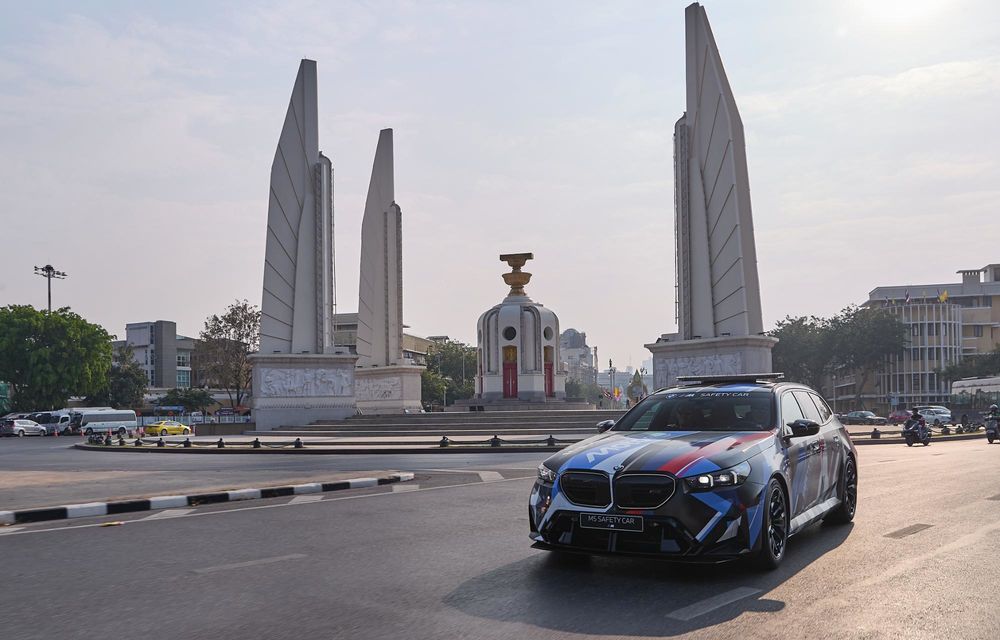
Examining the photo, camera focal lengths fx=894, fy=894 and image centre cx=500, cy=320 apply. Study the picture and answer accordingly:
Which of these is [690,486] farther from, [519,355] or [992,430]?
[519,355]

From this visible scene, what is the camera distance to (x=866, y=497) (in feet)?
37.7

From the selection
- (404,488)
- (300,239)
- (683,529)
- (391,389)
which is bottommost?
(404,488)

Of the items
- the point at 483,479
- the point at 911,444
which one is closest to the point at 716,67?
the point at 911,444

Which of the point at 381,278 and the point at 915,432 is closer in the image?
the point at 915,432

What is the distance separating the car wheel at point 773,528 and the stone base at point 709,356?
107 ft

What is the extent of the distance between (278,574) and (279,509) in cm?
474

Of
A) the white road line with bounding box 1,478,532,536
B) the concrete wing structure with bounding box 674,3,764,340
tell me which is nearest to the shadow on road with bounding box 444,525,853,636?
the white road line with bounding box 1,478,532,536

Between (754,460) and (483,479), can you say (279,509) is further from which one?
(754,460)

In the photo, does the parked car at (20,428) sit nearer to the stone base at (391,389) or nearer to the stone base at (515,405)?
the stone base at (391,389)

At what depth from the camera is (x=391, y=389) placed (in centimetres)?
5272

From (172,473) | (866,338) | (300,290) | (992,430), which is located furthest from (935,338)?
(172,473)

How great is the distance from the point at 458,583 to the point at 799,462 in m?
3.18

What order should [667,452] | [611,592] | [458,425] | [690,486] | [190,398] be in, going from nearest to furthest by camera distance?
[611,592]
[690,486]
[667,452]
[458,425]
[190,398]

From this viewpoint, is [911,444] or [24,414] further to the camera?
[24,414]
